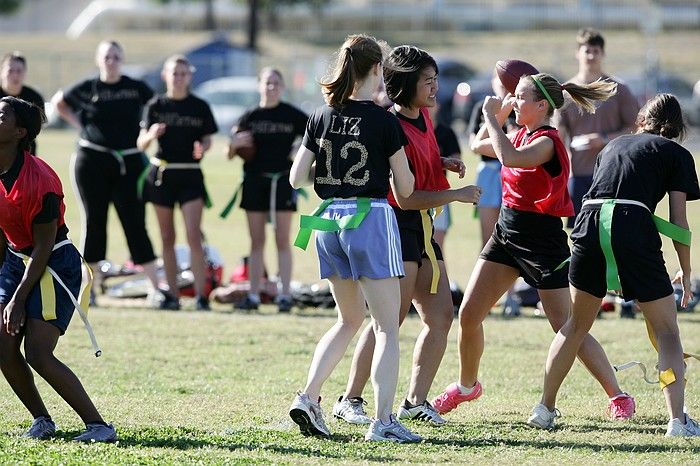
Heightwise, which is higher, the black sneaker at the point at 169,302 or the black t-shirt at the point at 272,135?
the black t-shirt at the point at 272,135

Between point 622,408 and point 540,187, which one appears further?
point 622,408

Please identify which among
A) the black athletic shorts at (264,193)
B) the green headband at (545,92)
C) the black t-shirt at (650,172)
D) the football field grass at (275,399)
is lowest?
the football field grass at (275,399)

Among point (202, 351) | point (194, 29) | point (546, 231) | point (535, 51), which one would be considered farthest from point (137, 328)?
point (194, 29)

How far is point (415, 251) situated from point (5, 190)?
211 centimetres

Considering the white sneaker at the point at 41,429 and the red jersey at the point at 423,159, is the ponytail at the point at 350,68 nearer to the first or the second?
the red jersey at the point at 423,159

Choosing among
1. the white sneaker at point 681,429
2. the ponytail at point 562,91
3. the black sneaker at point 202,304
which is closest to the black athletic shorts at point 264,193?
the black sneaker at point 202,304

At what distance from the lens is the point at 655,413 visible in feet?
22.6

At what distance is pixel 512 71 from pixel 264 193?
467cm

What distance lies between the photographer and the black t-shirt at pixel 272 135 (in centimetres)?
1102

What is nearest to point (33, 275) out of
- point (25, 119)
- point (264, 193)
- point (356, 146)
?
point (25, 119)

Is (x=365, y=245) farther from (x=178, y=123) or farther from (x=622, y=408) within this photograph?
(x=178, y=123)

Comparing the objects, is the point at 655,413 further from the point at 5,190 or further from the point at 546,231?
the point at 5,190

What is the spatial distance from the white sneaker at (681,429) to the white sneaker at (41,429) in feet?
10.3

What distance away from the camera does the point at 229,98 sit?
3462 cm
